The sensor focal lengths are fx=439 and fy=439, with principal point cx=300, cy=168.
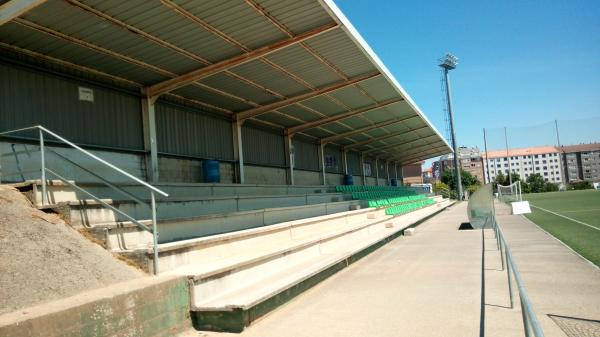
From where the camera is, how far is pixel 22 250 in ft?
16.6

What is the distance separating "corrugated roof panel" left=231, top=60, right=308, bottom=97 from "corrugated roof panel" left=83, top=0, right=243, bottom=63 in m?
1.20

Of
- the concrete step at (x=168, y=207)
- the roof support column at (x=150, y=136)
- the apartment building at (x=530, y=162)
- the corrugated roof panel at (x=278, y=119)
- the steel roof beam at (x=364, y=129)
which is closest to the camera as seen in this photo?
the concrete step at (x=168, y=207)

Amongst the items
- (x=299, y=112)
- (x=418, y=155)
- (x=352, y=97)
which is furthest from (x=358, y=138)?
(x=418, y=155)

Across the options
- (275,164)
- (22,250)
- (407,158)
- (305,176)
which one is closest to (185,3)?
(22,250)

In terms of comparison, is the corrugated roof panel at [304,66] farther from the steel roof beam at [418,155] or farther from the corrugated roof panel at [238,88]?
the steel roof beam at [418,155]

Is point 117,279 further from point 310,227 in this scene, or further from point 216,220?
point 310,227

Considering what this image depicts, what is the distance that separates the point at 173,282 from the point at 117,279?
66 cm

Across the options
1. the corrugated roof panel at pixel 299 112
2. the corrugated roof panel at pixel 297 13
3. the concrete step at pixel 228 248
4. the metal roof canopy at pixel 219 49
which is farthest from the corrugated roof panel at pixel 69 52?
the corrugated roof panel at pixel 299 112

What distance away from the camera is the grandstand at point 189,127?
21.7 ft

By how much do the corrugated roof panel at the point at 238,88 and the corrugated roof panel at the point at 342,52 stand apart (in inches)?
122

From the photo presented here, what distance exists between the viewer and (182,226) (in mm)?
8133

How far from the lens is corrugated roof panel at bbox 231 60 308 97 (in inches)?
548

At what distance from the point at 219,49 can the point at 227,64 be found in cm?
77

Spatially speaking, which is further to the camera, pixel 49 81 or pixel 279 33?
pixel 279 33
